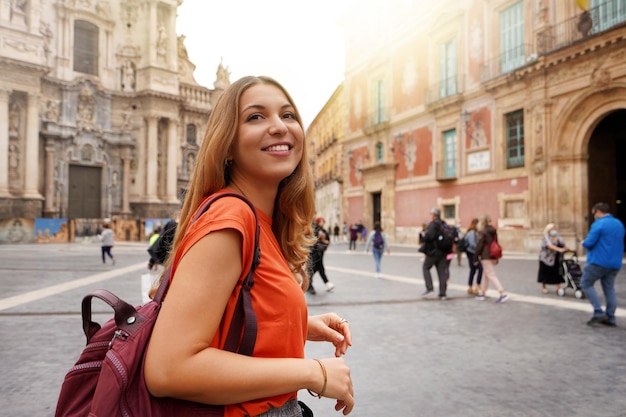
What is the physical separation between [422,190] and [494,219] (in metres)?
5.98

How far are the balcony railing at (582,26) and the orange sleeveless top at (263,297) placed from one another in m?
19.0

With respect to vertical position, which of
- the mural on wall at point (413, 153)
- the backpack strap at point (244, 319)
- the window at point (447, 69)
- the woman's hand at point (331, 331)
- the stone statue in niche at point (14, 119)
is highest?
the window at point (447, 69)

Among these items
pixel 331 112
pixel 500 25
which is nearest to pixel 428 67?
pixel 500 25

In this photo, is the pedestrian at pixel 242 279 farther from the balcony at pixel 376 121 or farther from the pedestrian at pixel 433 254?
the balcony at pixel 376 121

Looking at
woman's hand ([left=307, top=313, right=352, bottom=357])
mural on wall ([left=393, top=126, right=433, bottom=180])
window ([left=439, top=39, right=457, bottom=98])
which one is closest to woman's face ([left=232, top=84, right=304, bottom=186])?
woman's hand ([left=307, top=313, right=352, bottom=357])

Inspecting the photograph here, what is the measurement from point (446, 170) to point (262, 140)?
25.2m

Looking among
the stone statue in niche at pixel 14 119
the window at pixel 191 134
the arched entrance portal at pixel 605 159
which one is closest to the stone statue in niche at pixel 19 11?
the stone statue in niche at pixel 14 119

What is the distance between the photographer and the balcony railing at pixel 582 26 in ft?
55.0

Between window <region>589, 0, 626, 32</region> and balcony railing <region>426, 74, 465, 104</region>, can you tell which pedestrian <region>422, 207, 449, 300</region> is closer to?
window <region>589, 0, 626, 32</region>

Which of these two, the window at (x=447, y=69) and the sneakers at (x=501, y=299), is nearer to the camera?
the sneakers at (x=501, y=299)

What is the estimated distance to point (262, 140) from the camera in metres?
1.33

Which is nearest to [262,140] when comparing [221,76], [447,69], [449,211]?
[449,211]

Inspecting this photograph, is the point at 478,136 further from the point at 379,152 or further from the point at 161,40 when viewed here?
the point at 161,40

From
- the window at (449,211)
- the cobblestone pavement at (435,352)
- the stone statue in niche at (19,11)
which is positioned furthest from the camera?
the stone statue in niche at (19,11)
